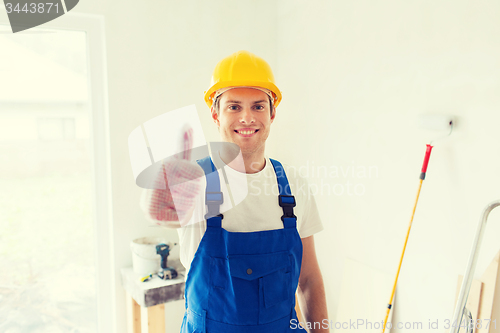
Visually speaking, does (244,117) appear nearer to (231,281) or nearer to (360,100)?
(231,281)

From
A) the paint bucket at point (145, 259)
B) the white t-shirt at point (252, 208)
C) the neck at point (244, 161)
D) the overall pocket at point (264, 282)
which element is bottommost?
the paint bucket at point (145, 259)

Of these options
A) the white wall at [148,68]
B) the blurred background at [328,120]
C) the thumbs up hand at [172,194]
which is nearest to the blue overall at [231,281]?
the thumbs up hand at [172,194]

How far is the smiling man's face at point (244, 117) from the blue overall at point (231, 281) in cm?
15

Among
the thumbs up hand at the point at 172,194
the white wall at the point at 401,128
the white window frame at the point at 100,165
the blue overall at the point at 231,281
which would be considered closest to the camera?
the thumbs up hand at the point at 172,194

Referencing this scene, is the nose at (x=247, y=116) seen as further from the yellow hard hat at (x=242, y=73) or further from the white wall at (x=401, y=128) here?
the white wall at (x=401, y=128)

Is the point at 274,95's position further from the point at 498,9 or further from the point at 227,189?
the point at 498,9

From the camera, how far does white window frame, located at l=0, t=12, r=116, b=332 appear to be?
2059 mm

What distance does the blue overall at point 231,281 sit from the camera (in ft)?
3.44

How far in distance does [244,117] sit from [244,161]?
0.52ft

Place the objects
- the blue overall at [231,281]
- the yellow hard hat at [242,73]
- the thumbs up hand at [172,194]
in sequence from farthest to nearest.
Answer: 1. the yellow hard hat at [242,73]
2. the blue overall at [231,281]
3. the thumbs up hand at [172,194]

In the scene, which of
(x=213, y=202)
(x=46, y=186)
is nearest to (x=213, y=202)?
(x=213, y=202)

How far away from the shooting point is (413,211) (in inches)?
62.0

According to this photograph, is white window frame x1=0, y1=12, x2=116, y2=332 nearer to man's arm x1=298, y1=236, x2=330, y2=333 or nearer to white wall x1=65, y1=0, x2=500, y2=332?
white wall x1=65, y1=0, x2=500, y2=332

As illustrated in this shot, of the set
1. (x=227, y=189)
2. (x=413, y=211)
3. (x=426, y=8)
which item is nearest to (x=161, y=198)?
(x=227, y=189)
